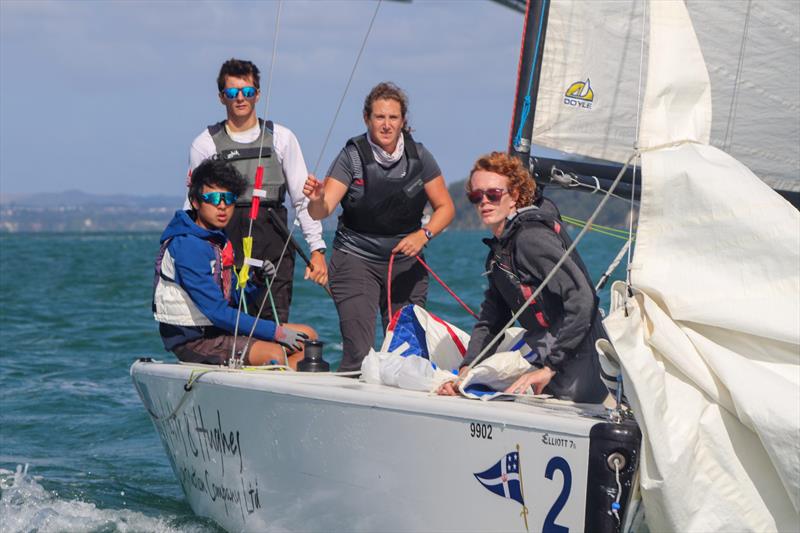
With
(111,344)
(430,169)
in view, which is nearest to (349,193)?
(430,169)

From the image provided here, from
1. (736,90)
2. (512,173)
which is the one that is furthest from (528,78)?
(512,173)

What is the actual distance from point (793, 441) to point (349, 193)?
7.91ft

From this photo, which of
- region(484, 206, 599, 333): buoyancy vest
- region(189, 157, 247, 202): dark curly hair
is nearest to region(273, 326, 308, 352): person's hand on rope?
region(189, 157, 247, 202): dark curly hair

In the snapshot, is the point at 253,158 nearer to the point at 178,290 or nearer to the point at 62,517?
the point at 178,290

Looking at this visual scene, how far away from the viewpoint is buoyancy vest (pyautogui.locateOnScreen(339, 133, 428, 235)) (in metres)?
4.66

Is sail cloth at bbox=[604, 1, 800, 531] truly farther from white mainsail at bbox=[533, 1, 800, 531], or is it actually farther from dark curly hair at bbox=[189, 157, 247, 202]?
dark curly hair at bbox=[189, 157, 247, 202]

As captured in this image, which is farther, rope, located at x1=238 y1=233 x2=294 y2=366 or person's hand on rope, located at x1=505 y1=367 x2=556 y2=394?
rope, located at x1=238 y1=233 x2=294 y2=366

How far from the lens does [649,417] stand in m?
2.82

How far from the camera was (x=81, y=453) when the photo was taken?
6.64 metres

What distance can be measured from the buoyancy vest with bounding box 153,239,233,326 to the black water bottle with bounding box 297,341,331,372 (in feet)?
1.35

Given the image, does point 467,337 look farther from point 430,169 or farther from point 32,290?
point 32,290

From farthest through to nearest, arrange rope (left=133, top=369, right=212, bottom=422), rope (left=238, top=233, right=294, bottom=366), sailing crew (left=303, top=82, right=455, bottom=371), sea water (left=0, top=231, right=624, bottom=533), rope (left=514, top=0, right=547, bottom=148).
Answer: sea water (left=0, top=231, right=624, bottom=533)
rope (left=514, top=0, right=547, bottom=148)
sailing crew (left=303, top=82, right=455, bottom=371)
rope (left=238, top=233, right=294, bottom=366)
rope (left=133, top=369, right=212, bottom=422)

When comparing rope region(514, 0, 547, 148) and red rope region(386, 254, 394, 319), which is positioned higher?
rope region(514, 0, 547, 148)

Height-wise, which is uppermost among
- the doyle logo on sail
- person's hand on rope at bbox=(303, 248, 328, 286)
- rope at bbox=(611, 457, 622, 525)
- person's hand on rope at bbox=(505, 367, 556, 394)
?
the doyle logo on sail
